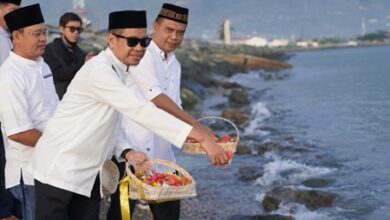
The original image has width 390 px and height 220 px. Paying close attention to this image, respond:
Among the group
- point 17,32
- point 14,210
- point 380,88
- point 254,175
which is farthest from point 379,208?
point 380,88

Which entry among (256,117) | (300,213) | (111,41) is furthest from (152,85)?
(256,117)

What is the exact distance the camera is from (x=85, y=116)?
156 inches

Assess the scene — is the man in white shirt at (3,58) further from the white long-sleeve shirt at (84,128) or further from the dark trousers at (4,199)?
the white long-sleeve shirt at (84,128)

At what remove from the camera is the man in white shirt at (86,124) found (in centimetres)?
387

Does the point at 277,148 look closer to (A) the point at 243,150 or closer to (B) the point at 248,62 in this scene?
(A) the point at 243,150

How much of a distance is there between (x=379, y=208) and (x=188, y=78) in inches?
943

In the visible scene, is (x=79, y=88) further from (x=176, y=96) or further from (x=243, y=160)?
(x=243, y=160)

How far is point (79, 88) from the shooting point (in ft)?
12.9

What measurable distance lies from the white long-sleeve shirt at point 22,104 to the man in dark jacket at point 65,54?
2344mm

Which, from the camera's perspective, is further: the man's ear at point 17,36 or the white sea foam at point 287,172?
the white sea foam at point 287,172

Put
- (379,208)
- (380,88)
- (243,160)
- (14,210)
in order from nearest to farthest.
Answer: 1. (14,210)
2. (379,208)
3. (243,160)
4. (380,88)

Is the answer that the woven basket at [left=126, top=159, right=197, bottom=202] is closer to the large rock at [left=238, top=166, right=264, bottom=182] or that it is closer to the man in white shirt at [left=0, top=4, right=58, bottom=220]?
the man in white shirt at [left=0, top=4, right=58, bottom=220]

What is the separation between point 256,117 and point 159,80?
17345 millimetres

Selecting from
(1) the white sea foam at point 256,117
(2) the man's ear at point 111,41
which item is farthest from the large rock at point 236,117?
(2) the man's ear at point 111,41
